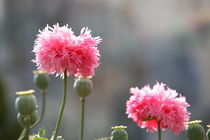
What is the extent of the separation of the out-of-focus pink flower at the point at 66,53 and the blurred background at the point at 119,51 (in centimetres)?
275

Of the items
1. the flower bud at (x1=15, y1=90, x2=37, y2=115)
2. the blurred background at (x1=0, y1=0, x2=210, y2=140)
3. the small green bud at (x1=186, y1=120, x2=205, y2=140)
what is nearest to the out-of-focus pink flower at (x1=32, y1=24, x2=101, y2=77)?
the flower bud at (x1=15, y1=90, x2=37, y2=115)

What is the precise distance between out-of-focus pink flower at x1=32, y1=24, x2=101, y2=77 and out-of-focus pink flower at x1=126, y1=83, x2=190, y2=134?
0.24 ft

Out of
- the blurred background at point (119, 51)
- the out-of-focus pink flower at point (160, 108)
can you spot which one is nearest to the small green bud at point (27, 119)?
the out-of-focus pink flower at point (160, 108)

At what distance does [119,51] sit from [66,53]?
2.96m

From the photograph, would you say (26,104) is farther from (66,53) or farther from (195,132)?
(195,132)

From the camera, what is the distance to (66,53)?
27.8 inches

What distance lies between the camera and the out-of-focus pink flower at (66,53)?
0.71 metres

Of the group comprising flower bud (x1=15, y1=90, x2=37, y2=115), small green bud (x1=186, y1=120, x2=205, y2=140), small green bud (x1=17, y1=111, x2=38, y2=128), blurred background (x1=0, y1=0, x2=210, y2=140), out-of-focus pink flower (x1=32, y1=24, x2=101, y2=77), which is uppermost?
blurred background (x1=0, y1=0, x2=210, y2=140)

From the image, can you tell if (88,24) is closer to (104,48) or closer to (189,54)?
(104,48)

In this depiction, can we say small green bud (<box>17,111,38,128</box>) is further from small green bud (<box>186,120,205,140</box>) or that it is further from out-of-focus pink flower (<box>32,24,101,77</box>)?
small green bud (<box>186,120,205,140</box>)

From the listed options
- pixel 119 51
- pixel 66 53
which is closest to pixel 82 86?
pixel 66 53

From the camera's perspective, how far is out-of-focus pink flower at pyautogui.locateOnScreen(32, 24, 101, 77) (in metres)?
0.71

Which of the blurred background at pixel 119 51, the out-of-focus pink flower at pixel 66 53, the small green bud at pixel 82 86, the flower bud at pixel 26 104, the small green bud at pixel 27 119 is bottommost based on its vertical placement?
the small green bud at pixel 27 119

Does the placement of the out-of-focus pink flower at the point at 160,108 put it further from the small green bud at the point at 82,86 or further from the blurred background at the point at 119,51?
the blurred background at the point at 119,51
